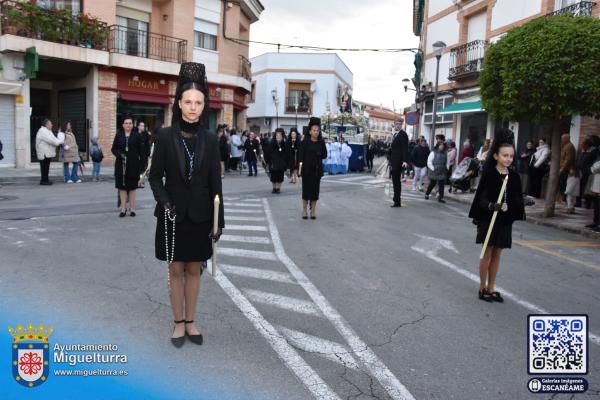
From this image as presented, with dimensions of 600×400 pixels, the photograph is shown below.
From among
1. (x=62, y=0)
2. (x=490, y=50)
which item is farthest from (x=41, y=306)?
(x=62, y=0)

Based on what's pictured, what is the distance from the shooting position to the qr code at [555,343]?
3.19 m

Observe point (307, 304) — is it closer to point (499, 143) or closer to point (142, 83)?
point (499, 143)

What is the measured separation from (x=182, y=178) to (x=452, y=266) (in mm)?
4288

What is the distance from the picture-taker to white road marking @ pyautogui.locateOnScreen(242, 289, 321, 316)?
5023 millimetres

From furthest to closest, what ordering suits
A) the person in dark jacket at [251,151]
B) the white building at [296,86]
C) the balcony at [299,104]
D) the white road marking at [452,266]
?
the balcony at [299,104]
the white building at [296,86]
the person in dark jacket at [251,151]
the white road marking at [452,266]

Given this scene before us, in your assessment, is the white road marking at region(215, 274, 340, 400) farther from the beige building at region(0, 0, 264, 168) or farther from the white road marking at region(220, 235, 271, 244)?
the beige building at region(0, 0, 264, 168)

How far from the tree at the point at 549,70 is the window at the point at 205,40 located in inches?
720

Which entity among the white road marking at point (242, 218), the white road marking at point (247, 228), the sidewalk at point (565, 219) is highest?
the sidewalk at point (565, 219)

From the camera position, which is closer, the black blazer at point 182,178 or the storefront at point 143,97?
the black blazer at point 182,178

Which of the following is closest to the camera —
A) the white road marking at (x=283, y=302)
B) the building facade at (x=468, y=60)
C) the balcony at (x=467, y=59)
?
the white road marking at (x=283, y=302)

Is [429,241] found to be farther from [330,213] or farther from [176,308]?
[176,308]

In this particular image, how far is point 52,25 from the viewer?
1969 cm

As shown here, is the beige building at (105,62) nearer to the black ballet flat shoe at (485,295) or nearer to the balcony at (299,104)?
the black ballet flat shoe at (485,295)

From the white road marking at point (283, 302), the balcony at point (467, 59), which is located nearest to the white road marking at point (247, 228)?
the white road marking at point (283, 302)
